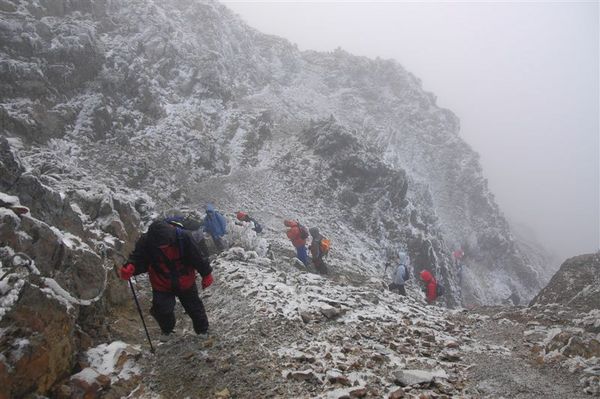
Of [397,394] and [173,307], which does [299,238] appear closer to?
[173,307]

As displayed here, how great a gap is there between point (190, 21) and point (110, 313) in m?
31.9

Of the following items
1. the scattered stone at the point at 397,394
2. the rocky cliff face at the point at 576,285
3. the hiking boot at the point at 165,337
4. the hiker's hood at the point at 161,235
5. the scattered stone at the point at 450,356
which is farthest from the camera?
the rocky cliff face at the point at 576,285

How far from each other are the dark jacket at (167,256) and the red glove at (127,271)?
0.07m

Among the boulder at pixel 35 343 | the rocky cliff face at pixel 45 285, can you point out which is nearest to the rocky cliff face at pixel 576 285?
the rocky cliff face at pixel 45 285

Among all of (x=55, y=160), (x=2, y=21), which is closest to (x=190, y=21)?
(x=2, y=21)

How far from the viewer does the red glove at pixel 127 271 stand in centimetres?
597

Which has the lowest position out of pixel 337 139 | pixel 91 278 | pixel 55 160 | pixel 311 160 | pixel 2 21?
pixel 91 278

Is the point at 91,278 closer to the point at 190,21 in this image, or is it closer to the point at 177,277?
the point at 177,277

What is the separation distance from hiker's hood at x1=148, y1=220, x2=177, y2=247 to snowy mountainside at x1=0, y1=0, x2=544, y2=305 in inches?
287

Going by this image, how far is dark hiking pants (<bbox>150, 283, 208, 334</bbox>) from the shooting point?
20.9ft

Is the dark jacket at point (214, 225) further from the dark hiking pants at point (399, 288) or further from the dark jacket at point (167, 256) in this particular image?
the dark jacket at point (167, 256)

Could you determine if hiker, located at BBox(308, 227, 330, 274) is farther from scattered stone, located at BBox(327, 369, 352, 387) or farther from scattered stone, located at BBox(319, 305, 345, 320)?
scattered stone, located at BBox(327, 369, 352, 387)

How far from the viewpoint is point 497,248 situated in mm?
39000

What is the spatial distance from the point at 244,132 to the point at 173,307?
2232cm
